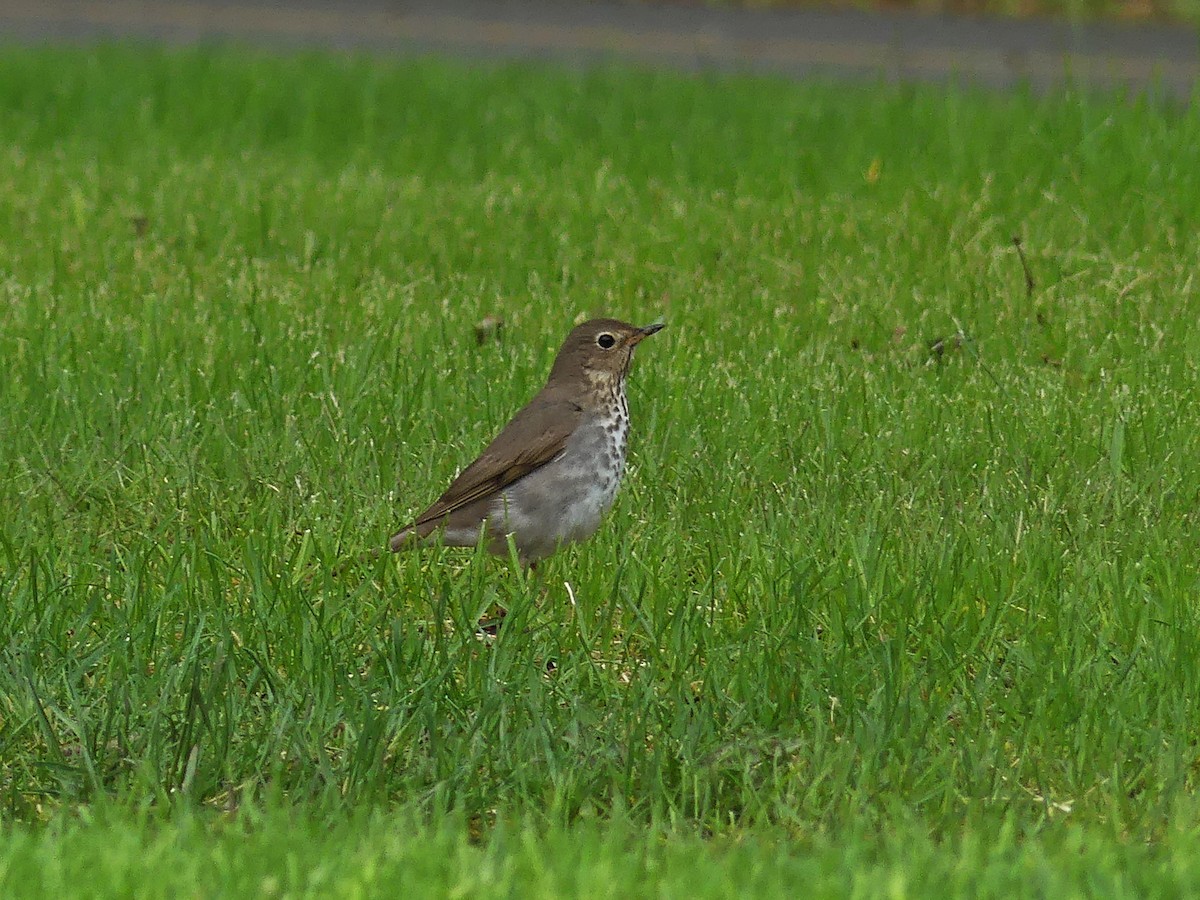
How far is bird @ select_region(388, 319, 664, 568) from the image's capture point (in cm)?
536

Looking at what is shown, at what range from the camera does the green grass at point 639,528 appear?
409 cm

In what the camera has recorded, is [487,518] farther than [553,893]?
Yes

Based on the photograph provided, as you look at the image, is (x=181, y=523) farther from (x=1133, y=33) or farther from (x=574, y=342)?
(x=1133, y=33)

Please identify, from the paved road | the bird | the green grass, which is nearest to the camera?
the green grass

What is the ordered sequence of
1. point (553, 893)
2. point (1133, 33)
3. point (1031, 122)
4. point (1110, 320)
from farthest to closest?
point (1133, 33) → point (1031, 122) → point (1110, 320) → point (553, 893)

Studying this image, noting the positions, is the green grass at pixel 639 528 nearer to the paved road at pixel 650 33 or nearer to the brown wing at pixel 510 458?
the brown wing at pixel 510 458

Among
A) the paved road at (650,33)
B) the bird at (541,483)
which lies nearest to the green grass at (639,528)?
the bird at (541,483)

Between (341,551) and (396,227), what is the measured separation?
13.8 ft

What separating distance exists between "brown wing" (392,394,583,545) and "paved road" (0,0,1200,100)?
34.5 ft

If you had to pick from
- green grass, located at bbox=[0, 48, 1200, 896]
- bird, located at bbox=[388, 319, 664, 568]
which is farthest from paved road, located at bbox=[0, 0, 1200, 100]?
bird, located at bbox=[388, 319, 664, 568]

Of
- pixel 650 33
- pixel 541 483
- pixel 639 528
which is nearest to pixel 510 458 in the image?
pixel 541 483

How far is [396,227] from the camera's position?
31.3 ft

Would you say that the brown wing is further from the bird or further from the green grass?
the green grass

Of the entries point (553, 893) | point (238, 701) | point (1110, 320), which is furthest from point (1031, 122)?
point (553, 893)
